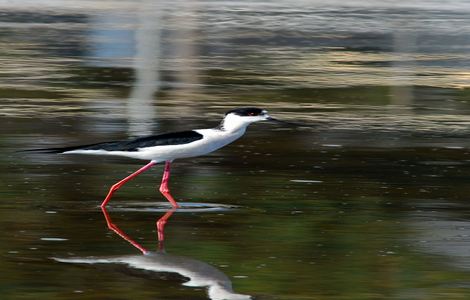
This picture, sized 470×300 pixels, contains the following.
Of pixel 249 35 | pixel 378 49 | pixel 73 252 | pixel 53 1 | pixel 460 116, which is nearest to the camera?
pixel 73 252

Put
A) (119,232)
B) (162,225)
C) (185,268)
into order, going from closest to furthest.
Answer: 1. (185,268)
2. (119,232)
3. (162,225)

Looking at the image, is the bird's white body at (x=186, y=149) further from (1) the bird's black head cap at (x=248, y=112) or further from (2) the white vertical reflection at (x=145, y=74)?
(2) the white vertical reflection at (x=145, y=74)

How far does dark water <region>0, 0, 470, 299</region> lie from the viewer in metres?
9.54

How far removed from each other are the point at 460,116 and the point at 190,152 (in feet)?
26.1

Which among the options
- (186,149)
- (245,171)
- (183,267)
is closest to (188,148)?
(186,149)

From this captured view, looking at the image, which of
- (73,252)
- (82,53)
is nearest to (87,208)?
(73,252)

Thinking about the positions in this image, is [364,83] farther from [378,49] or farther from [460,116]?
[378,49]

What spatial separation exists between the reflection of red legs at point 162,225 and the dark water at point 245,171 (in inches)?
1.8

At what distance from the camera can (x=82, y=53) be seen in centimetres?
2753

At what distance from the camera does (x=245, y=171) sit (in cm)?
Answer: 1429

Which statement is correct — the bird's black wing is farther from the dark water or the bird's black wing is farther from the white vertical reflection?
the white vertical reflection

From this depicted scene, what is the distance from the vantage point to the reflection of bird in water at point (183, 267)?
8.98 meters

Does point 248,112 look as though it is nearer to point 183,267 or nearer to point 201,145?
point 201,145

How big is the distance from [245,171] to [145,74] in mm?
10459
